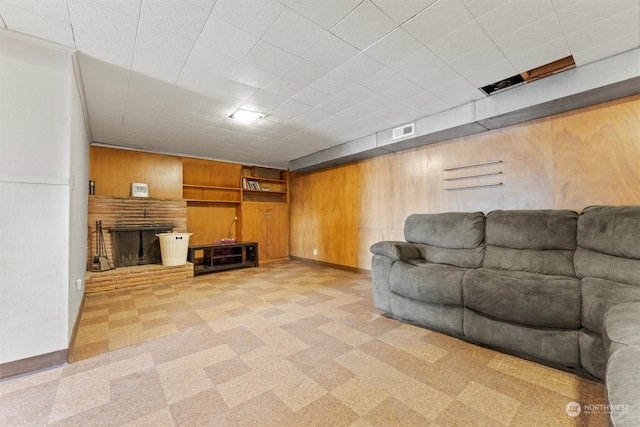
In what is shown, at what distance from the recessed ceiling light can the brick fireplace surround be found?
98.7 inches

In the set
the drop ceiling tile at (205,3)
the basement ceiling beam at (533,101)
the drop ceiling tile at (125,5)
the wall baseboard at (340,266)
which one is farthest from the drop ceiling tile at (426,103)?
the wall baseboard at (340,266)

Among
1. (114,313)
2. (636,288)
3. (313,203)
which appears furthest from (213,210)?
(636,288)

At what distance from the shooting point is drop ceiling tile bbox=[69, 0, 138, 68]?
5.66 ft

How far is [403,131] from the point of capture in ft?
12.8

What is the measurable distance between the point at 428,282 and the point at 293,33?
7.80 ft

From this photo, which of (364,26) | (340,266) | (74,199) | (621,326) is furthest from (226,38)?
(340,266)

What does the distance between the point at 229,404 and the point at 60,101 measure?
97.9 inches

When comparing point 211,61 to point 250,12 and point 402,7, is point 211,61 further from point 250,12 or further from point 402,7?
point 402,7

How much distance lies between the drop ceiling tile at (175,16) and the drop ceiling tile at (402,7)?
1.19 metres

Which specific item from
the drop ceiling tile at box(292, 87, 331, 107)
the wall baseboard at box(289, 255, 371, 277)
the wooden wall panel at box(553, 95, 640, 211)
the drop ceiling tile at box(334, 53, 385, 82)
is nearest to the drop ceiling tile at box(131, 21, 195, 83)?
the drop ceiling tile at box(292, 87, 331, 107)

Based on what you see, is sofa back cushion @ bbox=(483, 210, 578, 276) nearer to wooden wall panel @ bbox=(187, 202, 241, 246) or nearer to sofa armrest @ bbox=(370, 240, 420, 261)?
sofa armrest @ bbox=(370, 240, 420, 261)

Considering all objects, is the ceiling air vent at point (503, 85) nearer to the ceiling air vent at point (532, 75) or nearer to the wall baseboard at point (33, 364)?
the ceiling air vent at point (532, 75)

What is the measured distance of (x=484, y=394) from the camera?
1.58 metres

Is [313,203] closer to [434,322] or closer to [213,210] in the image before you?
[213,210]
